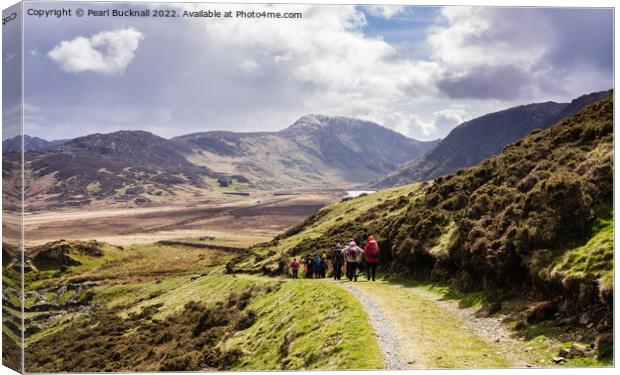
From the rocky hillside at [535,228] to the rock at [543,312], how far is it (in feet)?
0.12

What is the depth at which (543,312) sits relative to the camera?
17.4 metres

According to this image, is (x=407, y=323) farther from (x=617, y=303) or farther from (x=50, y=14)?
(x=50, y=14)

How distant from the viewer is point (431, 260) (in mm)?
28688

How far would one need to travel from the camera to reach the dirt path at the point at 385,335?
1546 centimetres

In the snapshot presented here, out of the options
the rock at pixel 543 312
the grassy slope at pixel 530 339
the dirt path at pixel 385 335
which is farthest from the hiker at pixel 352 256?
the rock at pixel 543 312

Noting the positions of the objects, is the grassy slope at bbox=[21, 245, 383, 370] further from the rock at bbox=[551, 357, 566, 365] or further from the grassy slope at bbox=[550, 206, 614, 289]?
the grassy slope at bbox=[550, 206, 614, 289]

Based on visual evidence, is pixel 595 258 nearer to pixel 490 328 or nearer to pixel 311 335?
pixel 490 328

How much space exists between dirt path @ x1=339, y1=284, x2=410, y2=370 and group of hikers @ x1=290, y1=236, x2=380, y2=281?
5.85 metres

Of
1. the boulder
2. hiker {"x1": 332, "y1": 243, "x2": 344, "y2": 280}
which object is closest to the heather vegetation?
the boulder

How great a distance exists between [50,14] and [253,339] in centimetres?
1667

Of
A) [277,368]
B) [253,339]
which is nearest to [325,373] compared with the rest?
[277,368]

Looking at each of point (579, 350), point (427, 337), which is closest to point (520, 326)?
point (579, 350)

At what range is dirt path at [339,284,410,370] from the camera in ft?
50.7

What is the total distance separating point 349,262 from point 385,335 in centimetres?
1248
